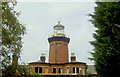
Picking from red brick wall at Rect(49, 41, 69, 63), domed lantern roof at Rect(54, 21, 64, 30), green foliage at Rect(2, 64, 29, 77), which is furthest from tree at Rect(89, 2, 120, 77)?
domed lantern roof at Rect(54, 21, 64, 30)

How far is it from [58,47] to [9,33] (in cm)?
3379

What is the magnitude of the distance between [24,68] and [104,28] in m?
7.52

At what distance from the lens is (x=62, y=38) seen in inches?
1858

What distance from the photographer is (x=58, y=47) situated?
46656 millimetres

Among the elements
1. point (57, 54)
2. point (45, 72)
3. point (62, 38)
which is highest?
point (62, 38)

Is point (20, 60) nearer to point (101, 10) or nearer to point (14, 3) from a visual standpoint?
point (14, 3)

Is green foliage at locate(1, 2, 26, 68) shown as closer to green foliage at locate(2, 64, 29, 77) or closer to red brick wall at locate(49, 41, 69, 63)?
green foliage at locate(2, 64, 29, 77)

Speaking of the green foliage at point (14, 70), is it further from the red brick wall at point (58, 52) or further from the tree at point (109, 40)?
the red brick wall at point (58, 52)

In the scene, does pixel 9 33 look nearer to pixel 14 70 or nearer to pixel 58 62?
pixel 14 70

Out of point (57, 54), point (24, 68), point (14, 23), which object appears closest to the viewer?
point (14, 23)

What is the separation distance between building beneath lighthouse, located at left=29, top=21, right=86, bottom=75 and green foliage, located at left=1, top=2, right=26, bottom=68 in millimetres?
28187

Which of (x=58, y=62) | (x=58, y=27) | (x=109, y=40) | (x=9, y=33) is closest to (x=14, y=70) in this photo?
(x=9, y=33)

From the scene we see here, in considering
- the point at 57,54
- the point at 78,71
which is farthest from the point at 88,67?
the point at 57,54

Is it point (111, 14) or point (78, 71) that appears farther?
point (78, 71)
